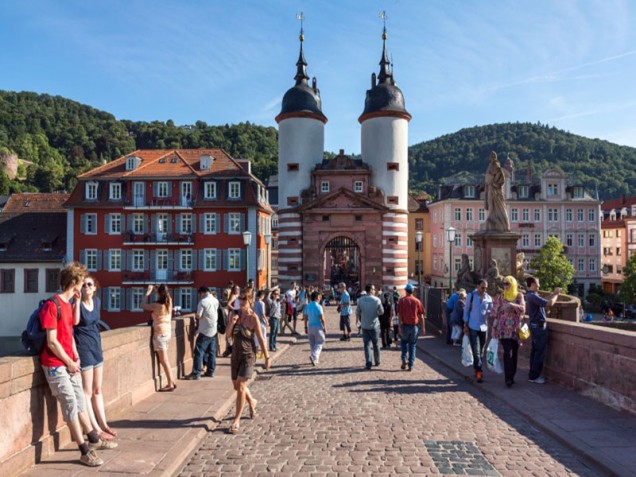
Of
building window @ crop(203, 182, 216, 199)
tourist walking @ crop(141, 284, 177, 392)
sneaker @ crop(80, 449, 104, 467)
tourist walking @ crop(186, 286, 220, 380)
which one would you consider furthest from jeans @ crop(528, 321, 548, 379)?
building window @ crop(203, 182, 216, 199)

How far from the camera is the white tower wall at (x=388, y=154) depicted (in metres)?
40.9

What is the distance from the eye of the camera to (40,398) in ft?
19.7

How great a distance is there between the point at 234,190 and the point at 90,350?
33609 millimetres

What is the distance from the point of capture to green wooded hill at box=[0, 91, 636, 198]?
109 m

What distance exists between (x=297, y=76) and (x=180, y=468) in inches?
1564

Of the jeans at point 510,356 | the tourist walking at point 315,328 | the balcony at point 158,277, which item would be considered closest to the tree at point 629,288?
the balcony at point 158,277

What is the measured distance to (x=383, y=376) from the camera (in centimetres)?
1141

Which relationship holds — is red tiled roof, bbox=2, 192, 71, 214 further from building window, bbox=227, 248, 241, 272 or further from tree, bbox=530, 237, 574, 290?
tree, bbox=530, 237, 574, 290

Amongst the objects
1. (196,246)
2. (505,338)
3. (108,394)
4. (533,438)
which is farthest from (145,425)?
(196,246)

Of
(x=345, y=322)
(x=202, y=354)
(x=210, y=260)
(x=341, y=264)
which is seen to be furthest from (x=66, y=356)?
(x=341, y=264)

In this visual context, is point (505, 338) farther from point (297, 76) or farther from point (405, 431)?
point (297, 76)

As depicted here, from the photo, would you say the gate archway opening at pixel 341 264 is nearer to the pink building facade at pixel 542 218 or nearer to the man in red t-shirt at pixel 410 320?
the pink building facade at pixel 542 218

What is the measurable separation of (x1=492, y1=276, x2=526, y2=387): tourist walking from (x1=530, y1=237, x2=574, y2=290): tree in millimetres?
39616

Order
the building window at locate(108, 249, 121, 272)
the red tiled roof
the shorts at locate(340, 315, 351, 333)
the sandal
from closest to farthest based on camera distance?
the sandal
the shorts at locate(340, 315, 351, 333)
the building window at locate(108, 249, 121, 272)
the red tiled roof
